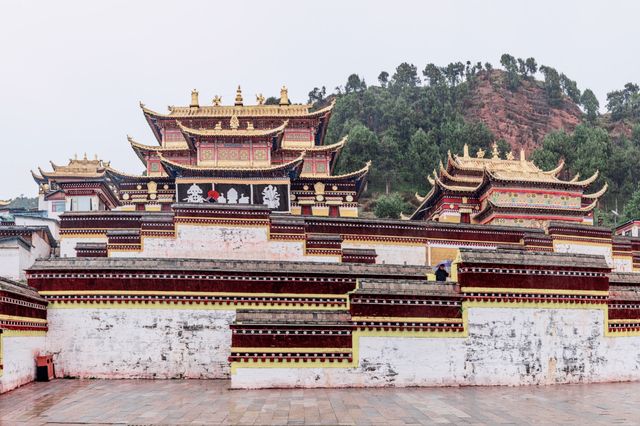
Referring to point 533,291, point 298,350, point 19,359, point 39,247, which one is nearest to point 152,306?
point 19,359

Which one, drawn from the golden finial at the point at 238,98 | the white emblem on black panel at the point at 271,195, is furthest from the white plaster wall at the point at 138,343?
the golden finial at the point at 238,98

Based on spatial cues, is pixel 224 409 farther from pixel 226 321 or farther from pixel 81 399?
pixel 226 321

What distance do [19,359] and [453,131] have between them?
239 feet

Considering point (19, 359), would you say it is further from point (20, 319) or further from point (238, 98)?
point (238, 98)

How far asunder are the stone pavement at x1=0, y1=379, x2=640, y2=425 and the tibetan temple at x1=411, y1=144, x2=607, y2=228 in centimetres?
2038

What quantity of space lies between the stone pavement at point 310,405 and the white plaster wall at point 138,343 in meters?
1.00

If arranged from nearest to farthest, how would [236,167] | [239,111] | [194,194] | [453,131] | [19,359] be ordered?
[19,359] → [194,194] → [236,167] → [239,111] → [453,131]

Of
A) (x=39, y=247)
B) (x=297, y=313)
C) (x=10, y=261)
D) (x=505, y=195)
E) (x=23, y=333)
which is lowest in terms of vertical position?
(x=23, y=333)

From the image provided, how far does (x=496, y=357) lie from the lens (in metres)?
15.7

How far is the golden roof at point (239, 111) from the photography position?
39.7m

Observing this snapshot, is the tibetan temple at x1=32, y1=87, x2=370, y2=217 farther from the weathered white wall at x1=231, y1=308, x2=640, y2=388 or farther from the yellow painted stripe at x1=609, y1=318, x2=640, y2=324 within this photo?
the yellow painted stripe at x1=609, y1=318, x2=640, y2=324

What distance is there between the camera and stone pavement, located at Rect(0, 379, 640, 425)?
1097cm

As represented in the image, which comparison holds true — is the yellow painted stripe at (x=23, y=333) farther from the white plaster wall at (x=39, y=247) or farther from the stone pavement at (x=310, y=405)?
the white plaster wall at (x=39, y=247)

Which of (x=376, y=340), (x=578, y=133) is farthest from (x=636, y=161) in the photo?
(x=376, y=340)
